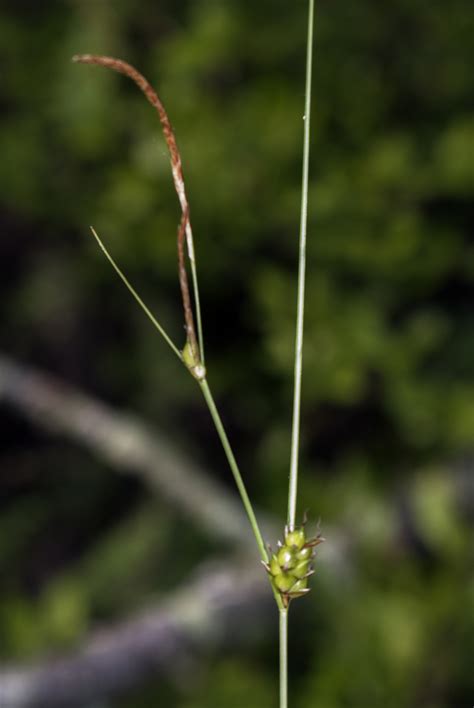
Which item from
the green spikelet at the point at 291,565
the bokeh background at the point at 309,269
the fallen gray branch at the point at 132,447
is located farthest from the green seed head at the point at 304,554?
the fallen gray branch at the point at 132,447

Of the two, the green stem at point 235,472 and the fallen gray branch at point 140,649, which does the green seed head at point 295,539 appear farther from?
the fallen gray branch at point 140,649

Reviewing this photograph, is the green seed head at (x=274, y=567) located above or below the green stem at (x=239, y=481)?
below

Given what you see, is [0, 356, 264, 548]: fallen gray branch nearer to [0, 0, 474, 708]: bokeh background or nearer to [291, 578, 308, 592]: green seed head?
[0, 0, 474, 708]: bokeh background

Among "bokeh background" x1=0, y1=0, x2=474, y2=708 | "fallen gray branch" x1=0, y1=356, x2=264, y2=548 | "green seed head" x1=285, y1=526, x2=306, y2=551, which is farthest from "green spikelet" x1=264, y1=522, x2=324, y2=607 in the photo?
"fallen gray branch" x1=0, y1=356, x2=264, y2=548

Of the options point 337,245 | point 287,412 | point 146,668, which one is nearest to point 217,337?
point 287,412

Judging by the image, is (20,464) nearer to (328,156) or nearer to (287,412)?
(287,412)

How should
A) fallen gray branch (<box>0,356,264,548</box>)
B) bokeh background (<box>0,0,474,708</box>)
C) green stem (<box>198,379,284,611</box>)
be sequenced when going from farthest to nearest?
fallen gray branch (<box>0,356,264,548</box>)
bokeh background (<box>0,0,474,708</box>)
green stem (<box>198,379,284,611</box>)

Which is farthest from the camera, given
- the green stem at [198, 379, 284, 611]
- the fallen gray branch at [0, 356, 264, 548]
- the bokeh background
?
the fallen gray branch at [0, 356, 264, 548]
